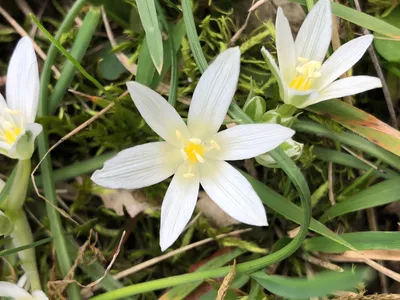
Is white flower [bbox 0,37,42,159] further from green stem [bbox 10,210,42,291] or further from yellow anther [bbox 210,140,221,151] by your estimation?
yellow anther [bbox 210,140,221,151]

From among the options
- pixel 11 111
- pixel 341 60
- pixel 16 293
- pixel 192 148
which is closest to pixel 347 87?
pixel 341 60

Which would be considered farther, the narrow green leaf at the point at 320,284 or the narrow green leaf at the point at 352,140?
the narrow green leaf at the point at 352,140

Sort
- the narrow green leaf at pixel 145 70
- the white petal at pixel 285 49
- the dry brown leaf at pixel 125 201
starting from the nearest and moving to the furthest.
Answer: the white petal at pixel 285 49 < the narrow green leaf at pixel 145 70 < the dry brown leaf at pixel 125 201

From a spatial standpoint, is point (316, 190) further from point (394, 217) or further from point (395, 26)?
point (395, 26)

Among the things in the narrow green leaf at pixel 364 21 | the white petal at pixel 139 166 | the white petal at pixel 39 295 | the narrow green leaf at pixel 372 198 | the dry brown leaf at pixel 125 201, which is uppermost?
the narrow green leaf at pixel 364 21

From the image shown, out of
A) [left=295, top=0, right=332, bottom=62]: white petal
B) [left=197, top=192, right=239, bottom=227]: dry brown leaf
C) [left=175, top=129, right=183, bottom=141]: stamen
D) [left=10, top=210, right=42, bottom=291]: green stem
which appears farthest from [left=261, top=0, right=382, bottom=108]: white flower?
[left=10, top=210, right=42, bottom=291]: green stem

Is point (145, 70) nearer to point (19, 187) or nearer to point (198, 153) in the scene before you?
point (198, 153)

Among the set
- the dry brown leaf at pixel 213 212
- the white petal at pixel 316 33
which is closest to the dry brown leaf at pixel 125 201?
the dry brown leaf at pixel 213 212

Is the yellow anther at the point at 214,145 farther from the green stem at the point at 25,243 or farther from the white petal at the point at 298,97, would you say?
the green stem at the point at 25,243
